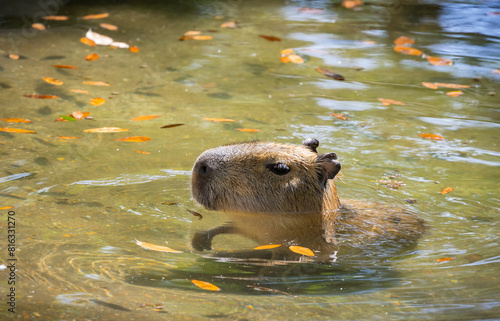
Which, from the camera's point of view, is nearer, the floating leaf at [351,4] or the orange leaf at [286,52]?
the orange leaf at [286,52]

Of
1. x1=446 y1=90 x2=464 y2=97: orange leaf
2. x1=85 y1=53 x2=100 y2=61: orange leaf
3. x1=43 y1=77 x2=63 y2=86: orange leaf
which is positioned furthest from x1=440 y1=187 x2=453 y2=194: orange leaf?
x1=85 y1=53 x2=100 y2=61: orange leaf

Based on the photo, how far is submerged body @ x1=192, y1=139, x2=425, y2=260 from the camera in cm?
427

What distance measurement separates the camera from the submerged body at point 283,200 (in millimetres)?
4266

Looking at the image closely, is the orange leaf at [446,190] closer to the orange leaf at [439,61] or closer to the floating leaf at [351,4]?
the orange leaf at [439,61]

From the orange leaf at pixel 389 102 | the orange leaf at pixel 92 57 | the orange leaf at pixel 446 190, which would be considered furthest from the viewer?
the orange leaf at pixel 92 57

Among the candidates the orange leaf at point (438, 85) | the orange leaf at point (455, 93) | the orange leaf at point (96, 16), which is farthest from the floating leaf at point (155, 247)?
the orange leaf at point (96, 16)

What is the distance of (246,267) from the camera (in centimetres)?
364

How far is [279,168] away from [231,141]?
1328 millimetres

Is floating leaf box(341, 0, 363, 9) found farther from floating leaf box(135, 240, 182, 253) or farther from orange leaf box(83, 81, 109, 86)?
floating leaf box(135, 240, 182, 253)

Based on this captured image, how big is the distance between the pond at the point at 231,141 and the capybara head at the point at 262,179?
239 millimetres

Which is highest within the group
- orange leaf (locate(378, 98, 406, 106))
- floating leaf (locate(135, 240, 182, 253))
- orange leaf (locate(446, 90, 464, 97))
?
orange leaf (locate(446, 90, 464, 97))

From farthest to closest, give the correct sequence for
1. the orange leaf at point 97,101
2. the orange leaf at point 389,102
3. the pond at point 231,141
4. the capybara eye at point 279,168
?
1. the orange leaf at point 389,102
2. the orange leaf at point 97,101
3. the capybara eye at point 279,168
4. the pond at point 231,141

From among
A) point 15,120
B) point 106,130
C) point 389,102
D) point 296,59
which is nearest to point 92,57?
point 15,120

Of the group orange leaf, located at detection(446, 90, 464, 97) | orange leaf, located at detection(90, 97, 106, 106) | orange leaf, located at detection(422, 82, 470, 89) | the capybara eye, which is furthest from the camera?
orange leaf, located at detection(422, 82, 470, 89)
